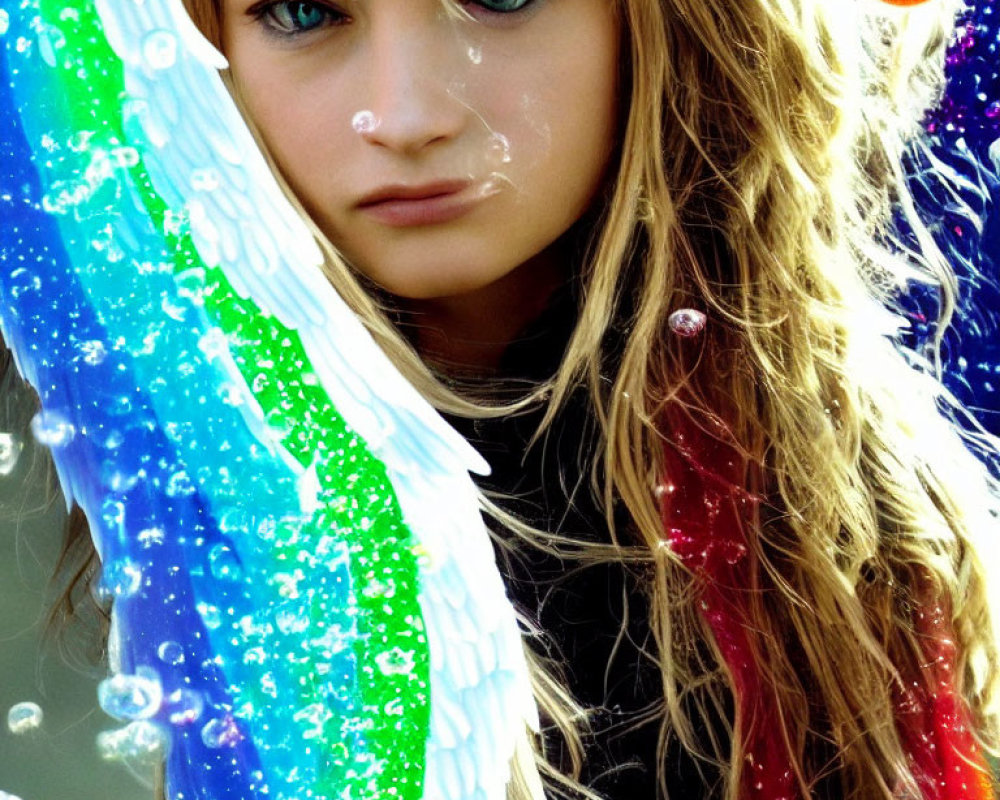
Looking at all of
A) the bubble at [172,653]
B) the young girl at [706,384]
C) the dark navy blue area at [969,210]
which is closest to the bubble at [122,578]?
the bubble at [172,653]

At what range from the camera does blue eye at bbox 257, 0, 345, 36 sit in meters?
0.61

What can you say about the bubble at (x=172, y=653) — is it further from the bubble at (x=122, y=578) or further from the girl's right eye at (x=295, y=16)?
the girl's right eye at (x=295, y=16)

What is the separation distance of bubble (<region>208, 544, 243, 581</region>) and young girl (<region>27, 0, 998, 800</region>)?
0.41ft

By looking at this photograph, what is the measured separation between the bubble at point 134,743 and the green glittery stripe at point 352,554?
0.07m

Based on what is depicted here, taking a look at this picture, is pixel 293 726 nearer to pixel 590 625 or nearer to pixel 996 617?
pixel 590 625

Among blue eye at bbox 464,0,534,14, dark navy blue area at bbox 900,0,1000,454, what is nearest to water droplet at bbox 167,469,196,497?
blue eye at bbox 464,0,534,14

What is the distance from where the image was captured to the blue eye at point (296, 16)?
610mm

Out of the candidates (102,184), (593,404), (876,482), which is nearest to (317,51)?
(102,184)

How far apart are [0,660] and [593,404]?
310 mm

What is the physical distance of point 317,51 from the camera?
0.61 meters

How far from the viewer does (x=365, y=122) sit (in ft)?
1.99

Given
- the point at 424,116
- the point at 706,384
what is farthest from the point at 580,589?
the point at 424,116

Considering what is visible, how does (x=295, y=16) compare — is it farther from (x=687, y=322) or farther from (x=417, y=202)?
(x=687, y=322)

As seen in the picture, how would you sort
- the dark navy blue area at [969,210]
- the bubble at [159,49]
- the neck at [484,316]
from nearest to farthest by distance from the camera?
the bubble at [159,49], the neck at [484,316], the dark navy blue area at [969,210]
